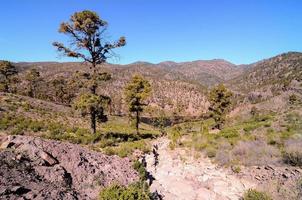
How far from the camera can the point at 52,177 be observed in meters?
12.1

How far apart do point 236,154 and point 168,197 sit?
5328 mm

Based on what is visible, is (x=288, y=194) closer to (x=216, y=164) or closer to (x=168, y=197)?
(x=216, y=164)

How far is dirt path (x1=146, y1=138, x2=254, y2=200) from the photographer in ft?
49.0

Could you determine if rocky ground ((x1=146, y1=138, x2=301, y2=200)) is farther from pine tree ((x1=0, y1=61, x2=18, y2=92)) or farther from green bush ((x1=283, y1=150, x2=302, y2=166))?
pine tree ((x1=0, y1=61, x2=18, y2=92))

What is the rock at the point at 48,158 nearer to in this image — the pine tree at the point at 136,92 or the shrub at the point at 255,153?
the shrub at the point at 255,153

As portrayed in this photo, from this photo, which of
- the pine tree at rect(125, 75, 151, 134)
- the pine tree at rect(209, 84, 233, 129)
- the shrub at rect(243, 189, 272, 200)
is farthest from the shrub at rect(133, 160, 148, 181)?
the pine tree at rect(209, 84, 233, 129)

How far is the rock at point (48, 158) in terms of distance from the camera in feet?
43.1

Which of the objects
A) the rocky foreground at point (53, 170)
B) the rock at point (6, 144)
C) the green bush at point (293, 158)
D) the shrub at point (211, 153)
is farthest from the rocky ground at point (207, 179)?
the rock at point (6, 144)

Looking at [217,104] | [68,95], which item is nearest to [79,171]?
[217,104]

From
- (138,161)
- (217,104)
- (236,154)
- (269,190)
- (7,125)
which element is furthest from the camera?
(217,104)

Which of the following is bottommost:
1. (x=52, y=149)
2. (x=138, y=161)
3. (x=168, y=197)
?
(x=168, y=197)

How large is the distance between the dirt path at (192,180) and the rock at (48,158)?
4973 mm

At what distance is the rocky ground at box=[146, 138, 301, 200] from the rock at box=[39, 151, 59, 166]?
495cm

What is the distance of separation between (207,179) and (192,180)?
80cm
